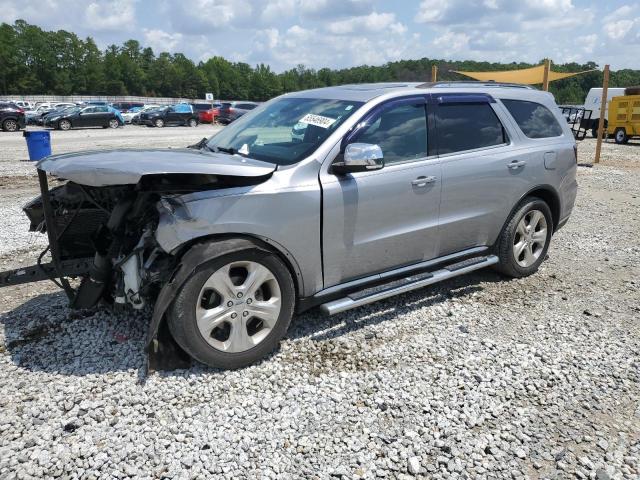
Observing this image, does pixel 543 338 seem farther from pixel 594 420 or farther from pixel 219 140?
pixel 219 140

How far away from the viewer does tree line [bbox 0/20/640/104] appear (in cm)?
9312

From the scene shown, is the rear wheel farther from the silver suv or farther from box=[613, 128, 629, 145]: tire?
box=[613, 128, 629, 145]: tire

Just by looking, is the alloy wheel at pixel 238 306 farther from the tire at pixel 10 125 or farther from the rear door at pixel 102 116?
the rear door at pixel 102 116

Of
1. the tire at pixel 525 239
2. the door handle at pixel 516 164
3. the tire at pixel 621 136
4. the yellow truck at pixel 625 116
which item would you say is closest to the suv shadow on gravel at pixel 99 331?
the tire at pixel 525 239

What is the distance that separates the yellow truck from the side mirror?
24.2 m

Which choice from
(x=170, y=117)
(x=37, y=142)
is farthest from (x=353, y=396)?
(x=170, y=117)

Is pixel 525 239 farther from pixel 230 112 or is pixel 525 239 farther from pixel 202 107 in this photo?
pixel 202 107

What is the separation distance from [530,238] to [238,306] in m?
3.22

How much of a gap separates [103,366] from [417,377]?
6.89 feet

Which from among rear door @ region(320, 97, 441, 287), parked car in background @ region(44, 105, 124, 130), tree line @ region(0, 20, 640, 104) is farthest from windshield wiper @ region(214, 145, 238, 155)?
tree line @ region(0, 20, 640, 104)

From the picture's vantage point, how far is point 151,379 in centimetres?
337

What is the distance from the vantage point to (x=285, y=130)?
419 cm

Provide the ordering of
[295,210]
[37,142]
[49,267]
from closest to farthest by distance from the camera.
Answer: [295,210] → [49,267] → [37,142]

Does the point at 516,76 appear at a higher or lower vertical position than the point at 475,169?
higher
